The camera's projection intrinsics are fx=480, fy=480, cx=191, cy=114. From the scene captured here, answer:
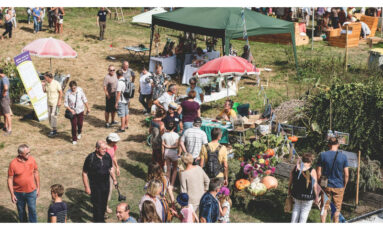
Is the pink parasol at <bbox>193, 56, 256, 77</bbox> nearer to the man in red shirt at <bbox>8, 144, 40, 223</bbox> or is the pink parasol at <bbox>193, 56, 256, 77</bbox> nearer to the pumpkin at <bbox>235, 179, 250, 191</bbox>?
the pumpkin at <bbox>235, 179, 250, 191</bbox>

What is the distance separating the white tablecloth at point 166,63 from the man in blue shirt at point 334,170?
9790 mm

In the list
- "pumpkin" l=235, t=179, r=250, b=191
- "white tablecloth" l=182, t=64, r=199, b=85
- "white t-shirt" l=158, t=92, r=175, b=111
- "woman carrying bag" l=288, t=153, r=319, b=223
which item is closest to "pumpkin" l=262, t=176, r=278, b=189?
"pumpkin" l=235, t=179, r=250, b=191

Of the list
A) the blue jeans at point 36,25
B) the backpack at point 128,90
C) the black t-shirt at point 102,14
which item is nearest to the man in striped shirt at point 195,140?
the backpack at point 128,90

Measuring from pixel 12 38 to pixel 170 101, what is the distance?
12.7 m

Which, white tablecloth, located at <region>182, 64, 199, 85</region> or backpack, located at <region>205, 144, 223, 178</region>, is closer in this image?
backpack, located at <region>205, 144, 223, 178</region>

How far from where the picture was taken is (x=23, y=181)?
22.4ft

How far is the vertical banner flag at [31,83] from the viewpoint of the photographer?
11.9 metres

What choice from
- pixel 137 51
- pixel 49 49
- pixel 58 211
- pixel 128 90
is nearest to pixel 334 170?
pixel 58 211

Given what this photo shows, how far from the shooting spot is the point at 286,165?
9031 mm

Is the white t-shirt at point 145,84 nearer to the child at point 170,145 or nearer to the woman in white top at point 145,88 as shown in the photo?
the woman in white top at point 145,88

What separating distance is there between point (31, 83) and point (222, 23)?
5.99 metres

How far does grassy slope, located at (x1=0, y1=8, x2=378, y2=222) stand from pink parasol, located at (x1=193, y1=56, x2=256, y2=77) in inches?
54.7

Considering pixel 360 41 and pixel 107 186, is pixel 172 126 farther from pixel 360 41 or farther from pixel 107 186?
pixel 360 41

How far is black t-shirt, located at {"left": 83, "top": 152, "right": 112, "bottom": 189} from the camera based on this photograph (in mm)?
6844
